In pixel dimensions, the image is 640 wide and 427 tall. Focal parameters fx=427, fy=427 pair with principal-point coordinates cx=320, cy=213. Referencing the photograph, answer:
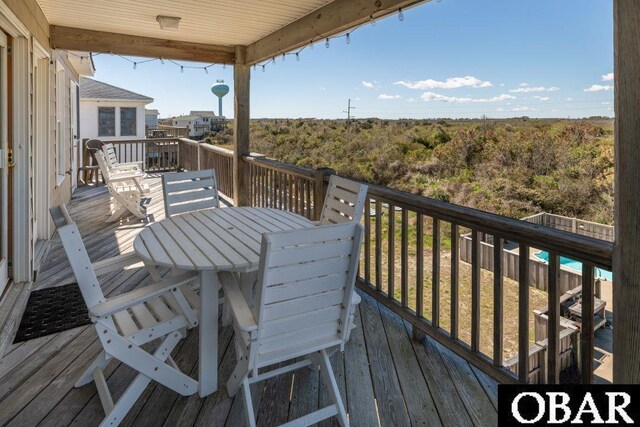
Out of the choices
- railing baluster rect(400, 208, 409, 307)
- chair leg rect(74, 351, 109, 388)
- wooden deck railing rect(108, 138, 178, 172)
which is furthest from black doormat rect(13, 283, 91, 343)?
wooden deck railing rect(108, 138, 178, 172)

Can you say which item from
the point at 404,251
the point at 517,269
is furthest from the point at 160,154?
the point at 404,251

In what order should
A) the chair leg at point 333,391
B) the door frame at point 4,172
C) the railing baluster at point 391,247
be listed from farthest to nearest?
1. the door frame at point 4,172
2. the railing baluster at point 391,247
3. the chair leg at point 333,391

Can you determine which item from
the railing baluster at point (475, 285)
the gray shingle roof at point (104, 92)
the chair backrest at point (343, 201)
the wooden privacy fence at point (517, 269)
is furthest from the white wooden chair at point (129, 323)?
the gray shingle roof at point (104, 92)

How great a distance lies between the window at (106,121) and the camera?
484 inches

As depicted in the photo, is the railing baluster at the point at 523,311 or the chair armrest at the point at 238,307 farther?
the railing baluster at the point at 523,311

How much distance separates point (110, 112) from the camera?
487 inches

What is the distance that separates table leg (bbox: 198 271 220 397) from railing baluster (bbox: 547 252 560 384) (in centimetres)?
146

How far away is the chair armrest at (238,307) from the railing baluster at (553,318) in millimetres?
1220

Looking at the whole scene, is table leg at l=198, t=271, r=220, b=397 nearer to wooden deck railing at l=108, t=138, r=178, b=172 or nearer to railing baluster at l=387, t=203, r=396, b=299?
railing baluster at l=387, t=203, r=396, b=299

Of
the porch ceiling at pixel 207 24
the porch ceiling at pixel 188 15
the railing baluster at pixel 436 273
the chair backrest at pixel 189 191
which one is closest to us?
the railing baluster at pixel 436 273

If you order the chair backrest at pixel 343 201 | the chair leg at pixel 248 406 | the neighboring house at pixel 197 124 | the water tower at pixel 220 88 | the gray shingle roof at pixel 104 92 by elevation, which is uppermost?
the water tower at pixel 220 88

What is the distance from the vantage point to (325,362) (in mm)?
1863

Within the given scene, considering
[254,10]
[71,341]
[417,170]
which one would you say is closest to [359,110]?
[417,170]

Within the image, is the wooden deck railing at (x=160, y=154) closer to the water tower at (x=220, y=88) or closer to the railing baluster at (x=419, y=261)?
the railing baluster at (x=419, y=261)
